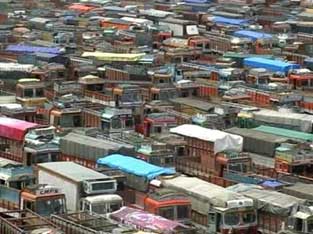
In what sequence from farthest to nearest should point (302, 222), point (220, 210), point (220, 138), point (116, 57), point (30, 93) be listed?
point (116, 57) < point (30, 93) < point (220, 138) < point (220, 210) < point (302, 222)

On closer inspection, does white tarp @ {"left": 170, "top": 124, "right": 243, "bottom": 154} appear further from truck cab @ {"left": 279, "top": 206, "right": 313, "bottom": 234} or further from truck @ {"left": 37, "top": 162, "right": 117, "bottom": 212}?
truck cab @ {"left": 279, "top": 206, "right": 313, "bottom": 234}

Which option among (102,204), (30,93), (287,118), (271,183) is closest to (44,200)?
(102,204)

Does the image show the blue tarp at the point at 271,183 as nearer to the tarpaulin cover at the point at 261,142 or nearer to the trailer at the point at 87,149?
the tarpaulin cover at the point at 261,142

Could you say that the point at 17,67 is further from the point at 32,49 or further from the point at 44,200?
the point at 44,200

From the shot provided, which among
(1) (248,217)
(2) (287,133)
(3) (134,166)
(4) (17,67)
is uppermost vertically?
(3) (134,166)

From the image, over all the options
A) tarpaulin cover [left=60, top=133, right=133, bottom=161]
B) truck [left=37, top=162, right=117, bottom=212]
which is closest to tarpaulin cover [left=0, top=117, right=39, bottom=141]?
tarpaulin cover [left=60, top=133, right=133, bottom=161]

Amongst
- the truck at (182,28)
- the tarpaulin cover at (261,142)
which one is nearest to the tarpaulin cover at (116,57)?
the truck at (182,28)

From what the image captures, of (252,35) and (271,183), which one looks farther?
(252,35)
